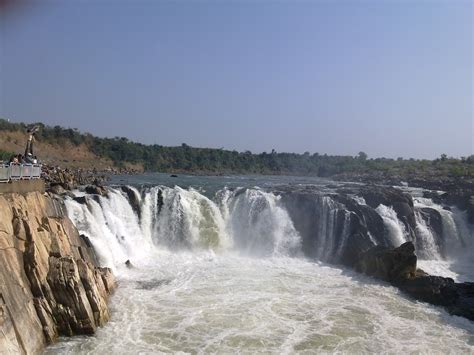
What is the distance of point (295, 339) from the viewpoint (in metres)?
13.5

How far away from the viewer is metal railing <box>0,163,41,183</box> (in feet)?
45.2

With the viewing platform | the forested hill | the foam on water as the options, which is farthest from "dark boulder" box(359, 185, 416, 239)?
the forested hill

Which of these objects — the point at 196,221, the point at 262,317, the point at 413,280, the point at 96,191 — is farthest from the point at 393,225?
the point at 96,191

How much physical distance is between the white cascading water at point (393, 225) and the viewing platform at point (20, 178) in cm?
1906

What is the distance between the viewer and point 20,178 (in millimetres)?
14773

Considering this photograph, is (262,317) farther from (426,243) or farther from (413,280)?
(426,243)

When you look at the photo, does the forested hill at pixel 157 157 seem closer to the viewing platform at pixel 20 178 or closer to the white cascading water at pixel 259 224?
the white cascading water at pixel 259 224

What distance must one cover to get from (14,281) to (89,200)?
11.7 meters

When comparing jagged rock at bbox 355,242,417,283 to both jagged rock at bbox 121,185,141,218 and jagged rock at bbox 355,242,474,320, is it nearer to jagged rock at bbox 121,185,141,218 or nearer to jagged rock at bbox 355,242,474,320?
jagged rock at bbox 355,242,474,320

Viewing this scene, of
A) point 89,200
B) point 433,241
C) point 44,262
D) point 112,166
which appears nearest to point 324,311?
point 44,262

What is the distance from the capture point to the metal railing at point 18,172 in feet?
45.2

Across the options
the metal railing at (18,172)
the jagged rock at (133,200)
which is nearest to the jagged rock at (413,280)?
the jagged rock at (133,200)

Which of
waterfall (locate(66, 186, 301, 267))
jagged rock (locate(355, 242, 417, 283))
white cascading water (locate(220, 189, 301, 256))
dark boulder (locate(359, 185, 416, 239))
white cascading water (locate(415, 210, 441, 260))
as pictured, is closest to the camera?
jagged rock (locate(355, 242, 417, 283))

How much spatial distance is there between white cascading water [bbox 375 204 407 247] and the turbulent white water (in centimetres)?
7
